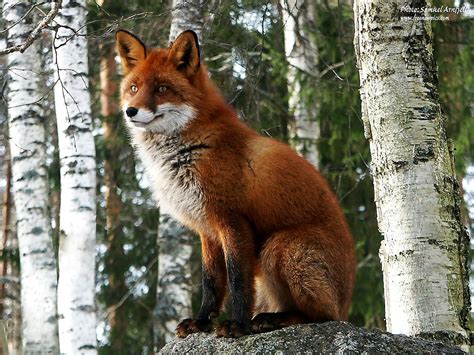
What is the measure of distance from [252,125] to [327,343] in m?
6.66

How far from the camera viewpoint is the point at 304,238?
559cm

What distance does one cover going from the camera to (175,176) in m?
5.90

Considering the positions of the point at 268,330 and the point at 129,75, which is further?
the point at 129,75

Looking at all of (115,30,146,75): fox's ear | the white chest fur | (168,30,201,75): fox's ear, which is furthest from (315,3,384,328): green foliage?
the white chest fur

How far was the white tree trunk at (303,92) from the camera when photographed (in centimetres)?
1259

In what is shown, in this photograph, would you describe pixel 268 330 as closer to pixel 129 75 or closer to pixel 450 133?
pixel 129 75

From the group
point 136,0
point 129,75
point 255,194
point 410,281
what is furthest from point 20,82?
point 410,281

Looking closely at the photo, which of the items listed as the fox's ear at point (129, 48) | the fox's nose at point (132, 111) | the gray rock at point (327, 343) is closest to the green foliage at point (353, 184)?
the fox's ear at point (129, 48)

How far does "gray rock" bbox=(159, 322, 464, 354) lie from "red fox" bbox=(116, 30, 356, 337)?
13 cm

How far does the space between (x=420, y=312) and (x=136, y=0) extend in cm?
833

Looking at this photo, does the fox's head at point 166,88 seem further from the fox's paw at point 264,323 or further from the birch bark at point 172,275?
the birch bark at point 172,275

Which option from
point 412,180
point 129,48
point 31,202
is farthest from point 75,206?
point 412,180

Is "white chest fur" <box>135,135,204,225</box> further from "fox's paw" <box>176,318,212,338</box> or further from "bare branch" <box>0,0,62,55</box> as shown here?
"bare branch" <box>0,0,62,55</box>

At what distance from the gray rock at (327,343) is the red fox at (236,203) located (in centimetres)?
13
